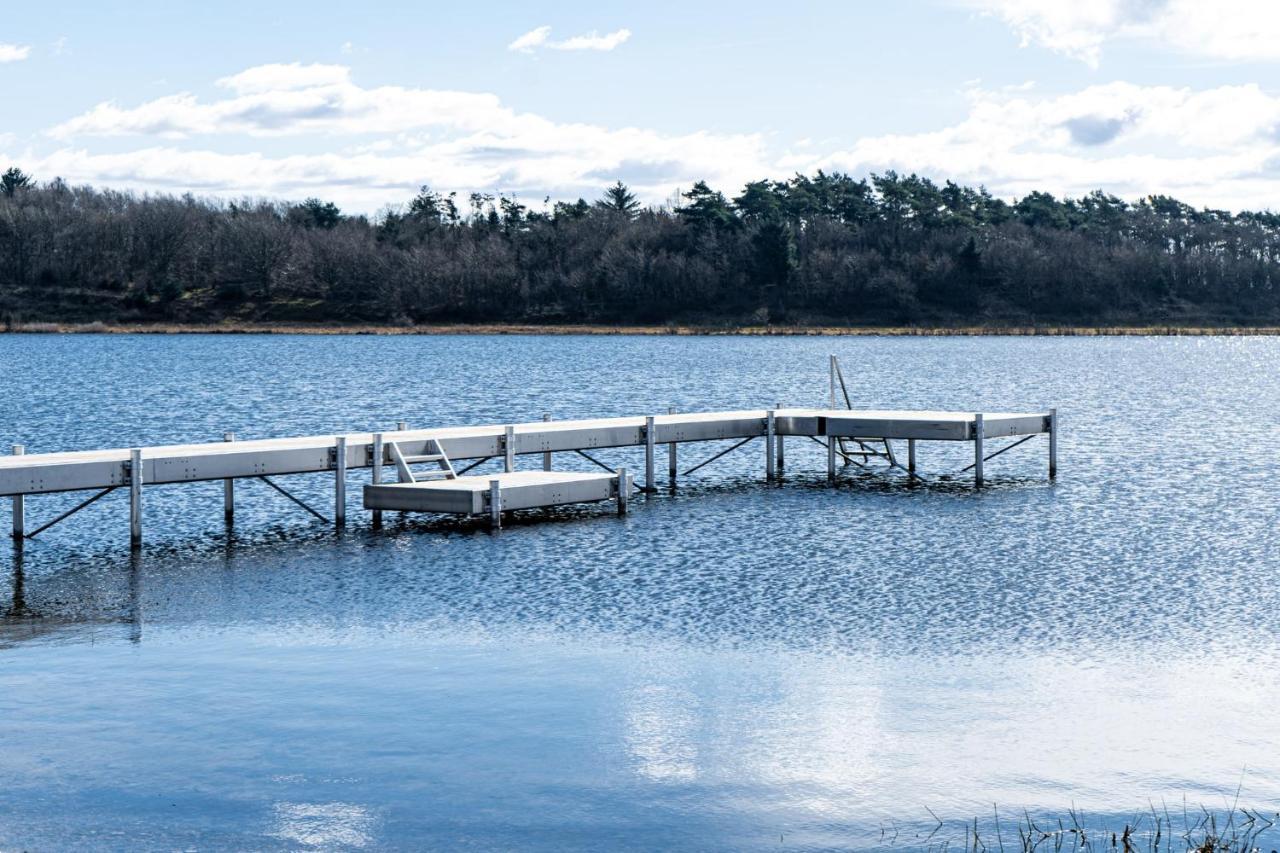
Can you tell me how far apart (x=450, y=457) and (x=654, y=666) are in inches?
484

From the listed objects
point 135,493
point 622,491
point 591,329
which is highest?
point 591,329

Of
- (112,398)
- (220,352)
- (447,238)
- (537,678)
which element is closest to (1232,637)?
(537,678)

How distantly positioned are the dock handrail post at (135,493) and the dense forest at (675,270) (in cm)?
11802

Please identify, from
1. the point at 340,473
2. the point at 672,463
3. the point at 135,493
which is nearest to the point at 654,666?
the point at 135,493

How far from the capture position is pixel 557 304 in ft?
495

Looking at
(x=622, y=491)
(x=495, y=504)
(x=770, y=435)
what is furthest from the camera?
(x=770, y=435)

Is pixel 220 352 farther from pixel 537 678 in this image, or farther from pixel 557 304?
pixel 537 678

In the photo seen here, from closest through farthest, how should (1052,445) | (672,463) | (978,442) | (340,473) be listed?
(340,473) < (978,442) < (672,463) < (1052,445)

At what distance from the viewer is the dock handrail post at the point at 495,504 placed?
24.5m

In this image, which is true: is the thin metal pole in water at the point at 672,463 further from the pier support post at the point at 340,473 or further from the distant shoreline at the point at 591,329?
the distant shoreline at the point at 591,329

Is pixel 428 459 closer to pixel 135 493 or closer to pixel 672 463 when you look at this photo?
pixel 135 493

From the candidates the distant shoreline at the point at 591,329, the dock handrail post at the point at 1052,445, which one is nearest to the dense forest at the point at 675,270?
the distant shoreline at the point at 591,329

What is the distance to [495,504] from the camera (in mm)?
24578

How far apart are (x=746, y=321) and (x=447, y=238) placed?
36739 mm
